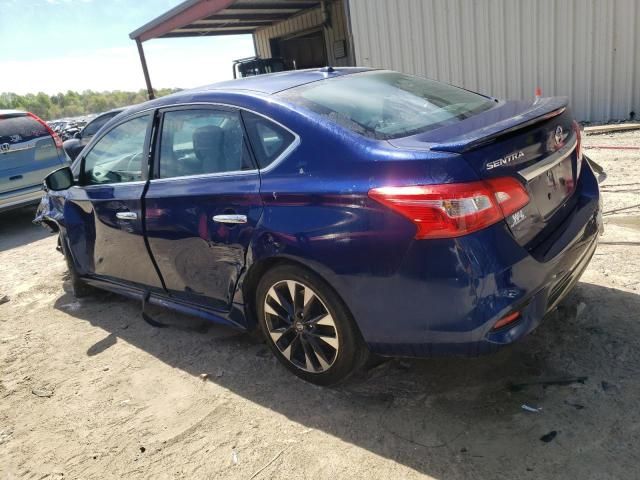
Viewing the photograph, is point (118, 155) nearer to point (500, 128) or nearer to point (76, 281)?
point (76, 281)

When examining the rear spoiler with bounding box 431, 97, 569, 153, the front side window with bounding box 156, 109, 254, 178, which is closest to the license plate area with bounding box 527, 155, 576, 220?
the rear spoiler with bounding box 431, 97, 569, 153

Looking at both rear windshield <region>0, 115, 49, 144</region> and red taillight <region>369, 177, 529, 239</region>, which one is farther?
rear windshield <region>0, 115, 49, 144</region>

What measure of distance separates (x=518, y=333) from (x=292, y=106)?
5.13 feet

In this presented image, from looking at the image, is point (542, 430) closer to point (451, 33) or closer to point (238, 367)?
point (238, 367)

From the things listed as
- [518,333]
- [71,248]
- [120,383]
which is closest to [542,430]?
[518,333]

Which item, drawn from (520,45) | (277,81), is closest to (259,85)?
(277,81)

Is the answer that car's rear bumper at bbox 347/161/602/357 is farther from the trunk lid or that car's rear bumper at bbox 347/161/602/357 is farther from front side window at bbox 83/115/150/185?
front side window at bbox 83/115/150/185

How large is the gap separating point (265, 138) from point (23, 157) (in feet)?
22.3

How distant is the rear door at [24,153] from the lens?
8.03 m

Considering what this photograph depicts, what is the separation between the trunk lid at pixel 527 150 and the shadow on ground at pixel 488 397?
79cm

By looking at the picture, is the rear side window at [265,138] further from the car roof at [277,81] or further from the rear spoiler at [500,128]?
the rear spoiler at [500,128]

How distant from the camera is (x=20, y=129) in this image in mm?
8195

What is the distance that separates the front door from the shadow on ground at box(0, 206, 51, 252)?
365 centimetres

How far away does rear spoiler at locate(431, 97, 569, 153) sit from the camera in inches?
90.4
